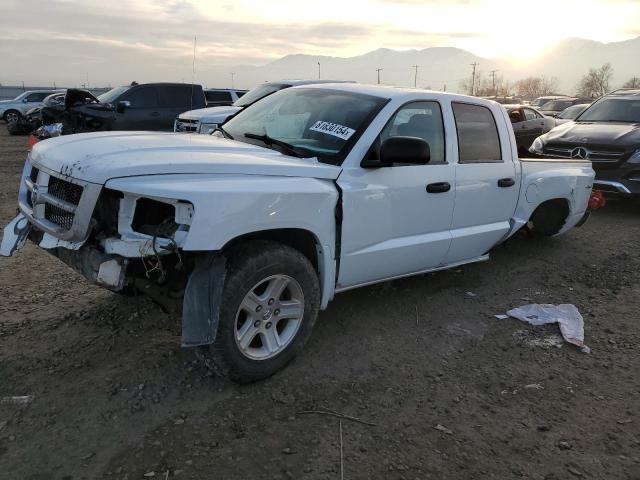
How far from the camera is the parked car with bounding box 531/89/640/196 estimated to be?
7.79m

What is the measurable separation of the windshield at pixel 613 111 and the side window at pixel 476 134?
560cm

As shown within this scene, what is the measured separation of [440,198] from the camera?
4.11 metres

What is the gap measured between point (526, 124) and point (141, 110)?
10.4 m

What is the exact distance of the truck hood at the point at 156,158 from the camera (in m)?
2.79

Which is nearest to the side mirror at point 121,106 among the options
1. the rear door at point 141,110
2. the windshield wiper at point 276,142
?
the rear door at point 141,110


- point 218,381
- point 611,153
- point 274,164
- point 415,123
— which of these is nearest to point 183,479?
point 218,381

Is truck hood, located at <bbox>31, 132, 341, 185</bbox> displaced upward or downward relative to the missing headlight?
upward

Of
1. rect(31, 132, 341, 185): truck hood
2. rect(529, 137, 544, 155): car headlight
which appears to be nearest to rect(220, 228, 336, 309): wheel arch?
rect(31, 132, 341, 185): truck hood

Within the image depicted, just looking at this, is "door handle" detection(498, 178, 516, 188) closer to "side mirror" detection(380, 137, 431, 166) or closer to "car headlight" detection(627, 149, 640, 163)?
"side mirror" detection(380, 137, 431, 166)

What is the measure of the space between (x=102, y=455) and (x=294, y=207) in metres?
1.63

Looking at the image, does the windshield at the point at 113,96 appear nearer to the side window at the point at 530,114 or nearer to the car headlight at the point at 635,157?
the car headlight at the point at 635,157

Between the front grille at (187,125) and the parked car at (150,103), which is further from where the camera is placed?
the parked car at (150,103)

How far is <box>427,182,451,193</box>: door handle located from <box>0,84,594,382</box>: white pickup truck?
2 centimetres

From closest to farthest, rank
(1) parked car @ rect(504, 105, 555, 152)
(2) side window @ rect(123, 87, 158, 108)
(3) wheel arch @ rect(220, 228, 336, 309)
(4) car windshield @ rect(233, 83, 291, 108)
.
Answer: (3) wheel arch @ rect(220, 228, 336, 309), (4) car windshield @ rect(233, 83, 291, 108), (2) side window @ rect(123, 87, 158, 108), (1) parked car @ rect(504, 105, 555, 152)
